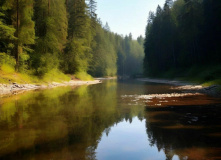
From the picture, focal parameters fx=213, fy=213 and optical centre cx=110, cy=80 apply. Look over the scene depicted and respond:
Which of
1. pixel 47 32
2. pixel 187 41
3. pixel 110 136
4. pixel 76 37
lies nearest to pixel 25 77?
pixel 47 32

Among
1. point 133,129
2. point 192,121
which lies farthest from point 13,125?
point 192,121

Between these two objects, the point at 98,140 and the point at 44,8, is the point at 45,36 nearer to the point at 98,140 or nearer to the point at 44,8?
the point at 44,8

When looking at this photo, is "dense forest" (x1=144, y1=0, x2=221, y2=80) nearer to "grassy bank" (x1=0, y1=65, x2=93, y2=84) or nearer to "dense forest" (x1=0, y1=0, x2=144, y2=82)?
"dense forest" (x1=0, y1=0, x2=144, y2=82)

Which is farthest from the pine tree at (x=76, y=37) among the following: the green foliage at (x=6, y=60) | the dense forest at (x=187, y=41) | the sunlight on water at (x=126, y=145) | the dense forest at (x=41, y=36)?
the sunlight on water at (x=126, y=145)

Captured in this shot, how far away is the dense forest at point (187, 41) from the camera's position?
140 ft

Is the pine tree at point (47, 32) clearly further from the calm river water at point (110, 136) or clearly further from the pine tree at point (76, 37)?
the calm river water at point (110, 136)

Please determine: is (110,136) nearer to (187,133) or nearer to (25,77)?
(187,133)

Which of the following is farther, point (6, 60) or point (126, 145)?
point (6, 60)

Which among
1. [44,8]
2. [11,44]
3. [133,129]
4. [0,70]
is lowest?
[133,129]

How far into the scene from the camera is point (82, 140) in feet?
24.6

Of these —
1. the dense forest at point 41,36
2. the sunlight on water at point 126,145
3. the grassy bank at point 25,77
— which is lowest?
the sunlight on water at point 126,145

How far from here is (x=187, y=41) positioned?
51312 millimetres

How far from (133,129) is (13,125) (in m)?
5.31

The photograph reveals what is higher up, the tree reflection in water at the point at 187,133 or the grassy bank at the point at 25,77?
the grassy bank at the point at 25,77
